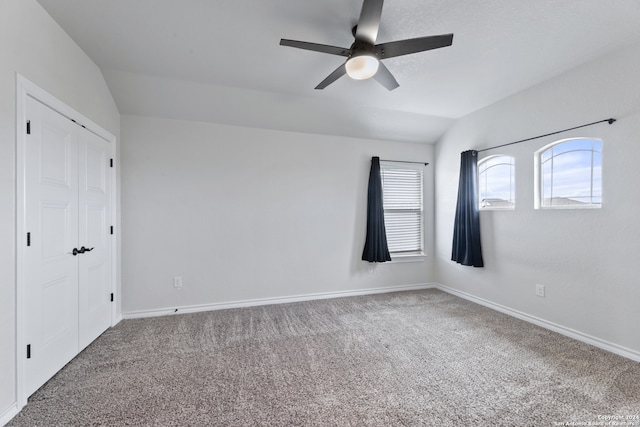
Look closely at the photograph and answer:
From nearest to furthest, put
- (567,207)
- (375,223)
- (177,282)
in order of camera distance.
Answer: (567,207) → (177,282) → (375,223)

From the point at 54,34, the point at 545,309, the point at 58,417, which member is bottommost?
the point at 58,417

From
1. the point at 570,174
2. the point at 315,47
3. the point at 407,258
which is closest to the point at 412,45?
the point at 315,47

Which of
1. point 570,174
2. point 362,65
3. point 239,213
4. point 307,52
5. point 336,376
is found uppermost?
point 307,52

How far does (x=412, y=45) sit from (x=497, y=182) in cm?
256

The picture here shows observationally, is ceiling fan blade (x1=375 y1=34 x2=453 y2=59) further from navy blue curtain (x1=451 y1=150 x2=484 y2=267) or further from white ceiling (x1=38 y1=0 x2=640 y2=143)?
navy blue curtain (x1=451 y1=150 x2=484 y2=267)

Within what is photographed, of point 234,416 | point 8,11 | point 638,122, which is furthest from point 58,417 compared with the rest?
point 638,122

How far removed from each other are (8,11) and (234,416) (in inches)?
113

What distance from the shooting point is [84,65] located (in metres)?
2.56

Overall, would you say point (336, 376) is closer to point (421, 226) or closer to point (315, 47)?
point (315, 47)

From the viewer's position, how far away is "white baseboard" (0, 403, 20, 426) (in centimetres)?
166

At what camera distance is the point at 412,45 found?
1954 millimetres

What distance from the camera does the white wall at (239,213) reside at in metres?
3.40

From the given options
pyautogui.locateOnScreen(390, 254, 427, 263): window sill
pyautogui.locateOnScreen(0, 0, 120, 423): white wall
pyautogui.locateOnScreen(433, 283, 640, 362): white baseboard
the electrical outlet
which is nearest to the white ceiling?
pyautogui.locateOnScreen(0, 0, 120, 423): white wall

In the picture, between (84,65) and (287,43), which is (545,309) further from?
(84,65)
